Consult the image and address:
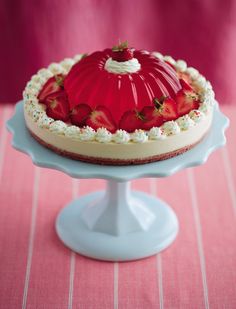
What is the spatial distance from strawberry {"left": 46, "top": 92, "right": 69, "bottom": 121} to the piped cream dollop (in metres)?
0.24

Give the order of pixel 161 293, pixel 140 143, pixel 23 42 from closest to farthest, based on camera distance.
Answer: pixel 140 143 < pixel 161 293 < pixel 23 42

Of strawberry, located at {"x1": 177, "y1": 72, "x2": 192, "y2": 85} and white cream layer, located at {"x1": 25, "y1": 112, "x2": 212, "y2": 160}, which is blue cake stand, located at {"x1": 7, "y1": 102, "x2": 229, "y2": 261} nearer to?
white cream layer, located at {"x1": 25, "y1": 112, "x2": 212, "y2": 160}

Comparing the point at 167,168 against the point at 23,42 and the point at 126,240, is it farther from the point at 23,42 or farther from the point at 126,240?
the point at 23,42

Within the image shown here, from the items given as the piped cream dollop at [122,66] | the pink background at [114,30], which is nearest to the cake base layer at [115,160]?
the piped cream dollop at [122,66]

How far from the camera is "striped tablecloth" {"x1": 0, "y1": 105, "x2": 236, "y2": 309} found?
2.84 meters

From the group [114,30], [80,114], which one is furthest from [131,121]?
[114,30]

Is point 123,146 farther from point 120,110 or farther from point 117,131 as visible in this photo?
point 120,110

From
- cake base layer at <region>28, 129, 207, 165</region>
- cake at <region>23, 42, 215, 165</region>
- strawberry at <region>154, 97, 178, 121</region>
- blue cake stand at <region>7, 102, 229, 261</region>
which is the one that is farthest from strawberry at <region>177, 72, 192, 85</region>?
cake base layer at <region>28, 129, 207, 165</region>

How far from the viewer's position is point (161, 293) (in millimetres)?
2865

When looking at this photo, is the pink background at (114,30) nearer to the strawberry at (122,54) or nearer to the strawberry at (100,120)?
the strawberry at (122,54)

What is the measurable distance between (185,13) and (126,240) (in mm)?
1566

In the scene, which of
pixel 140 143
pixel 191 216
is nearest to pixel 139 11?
pixel 191 216

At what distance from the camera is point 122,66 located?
2822 mm

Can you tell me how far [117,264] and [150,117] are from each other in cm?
76
